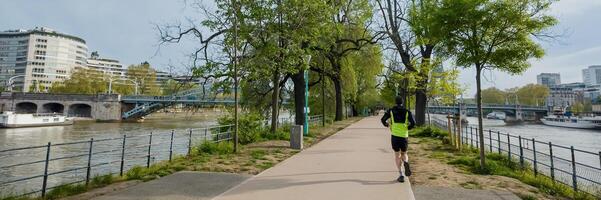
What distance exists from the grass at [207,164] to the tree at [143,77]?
81.3 m

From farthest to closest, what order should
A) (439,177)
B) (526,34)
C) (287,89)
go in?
(287,89) < (526,34) < (439,177)

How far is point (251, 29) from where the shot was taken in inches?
503

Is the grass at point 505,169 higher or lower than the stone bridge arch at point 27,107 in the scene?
lower

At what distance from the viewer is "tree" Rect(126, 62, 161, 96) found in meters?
86.8

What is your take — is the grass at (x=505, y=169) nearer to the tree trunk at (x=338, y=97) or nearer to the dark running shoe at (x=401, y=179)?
the dark running shoe at (x=401, y=179)

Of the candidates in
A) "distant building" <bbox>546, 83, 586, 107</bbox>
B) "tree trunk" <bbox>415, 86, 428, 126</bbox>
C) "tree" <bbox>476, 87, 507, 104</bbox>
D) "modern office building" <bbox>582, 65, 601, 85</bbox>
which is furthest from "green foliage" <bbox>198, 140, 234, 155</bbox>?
"modern office building" <bbox>582, 65, 601, 85</bbox>

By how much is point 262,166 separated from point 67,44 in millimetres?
146966

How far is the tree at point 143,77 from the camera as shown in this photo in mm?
86750

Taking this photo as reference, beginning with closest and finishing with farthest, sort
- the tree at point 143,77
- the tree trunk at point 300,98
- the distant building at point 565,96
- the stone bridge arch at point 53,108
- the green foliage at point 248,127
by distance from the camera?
the green foliage at point 248,127 → the tree trunk at point 300,98 → the stone bridge arch at point 53,108 → the tree at point 143,77 → the distant building at point 565,96

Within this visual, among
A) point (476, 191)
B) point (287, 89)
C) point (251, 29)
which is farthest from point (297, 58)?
point (287, 89)

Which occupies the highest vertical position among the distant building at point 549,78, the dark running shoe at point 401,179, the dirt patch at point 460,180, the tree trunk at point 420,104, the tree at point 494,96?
the distant building at point 549,78

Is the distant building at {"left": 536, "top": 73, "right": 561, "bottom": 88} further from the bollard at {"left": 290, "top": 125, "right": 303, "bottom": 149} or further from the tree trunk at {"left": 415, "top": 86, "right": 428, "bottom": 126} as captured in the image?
the bollard at {"left": 290, "top": 125, "right": 303, "bottom": 149}

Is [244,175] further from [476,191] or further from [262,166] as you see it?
[476,191]

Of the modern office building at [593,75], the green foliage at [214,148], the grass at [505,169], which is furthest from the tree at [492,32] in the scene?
the modern office building at [593,75]
